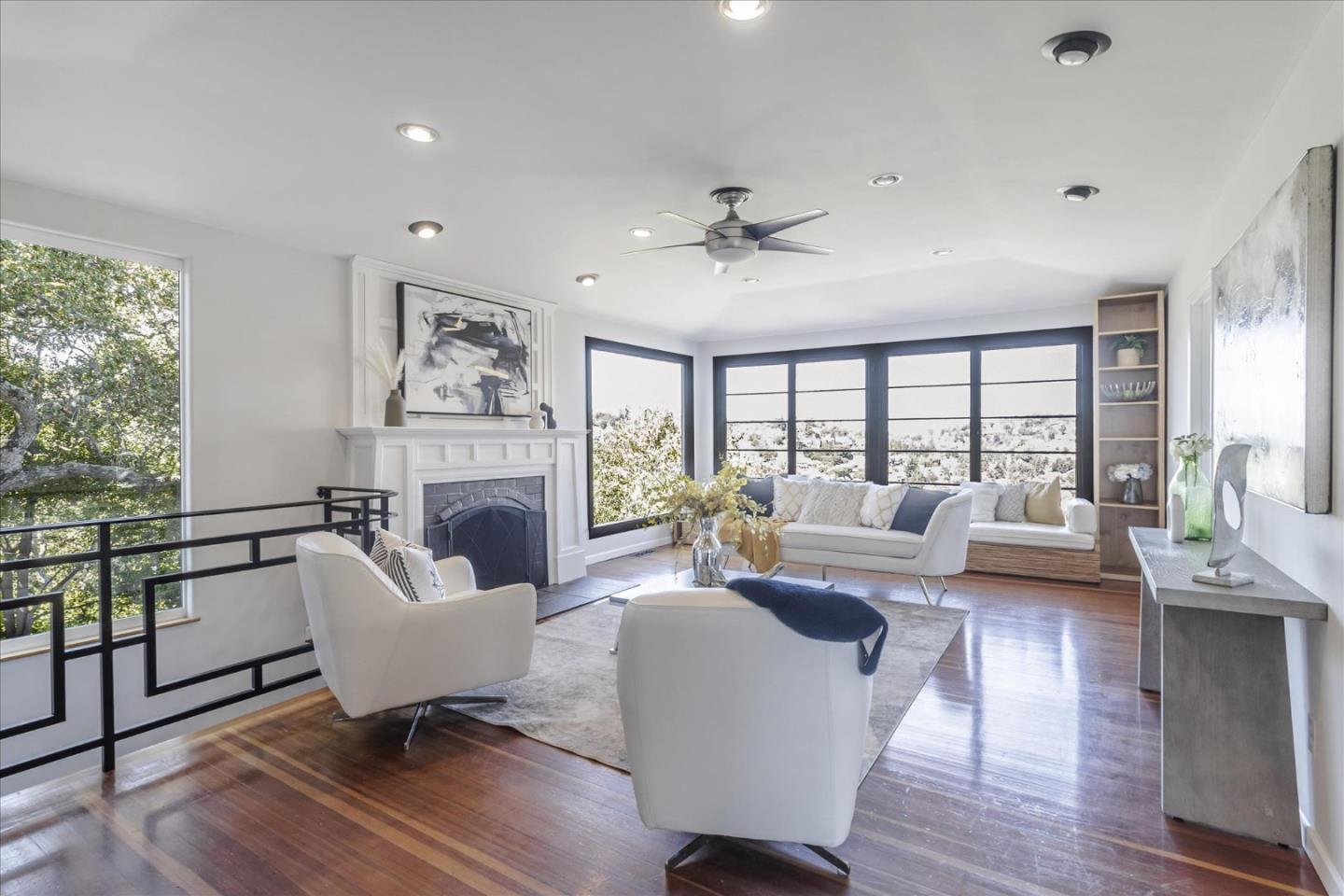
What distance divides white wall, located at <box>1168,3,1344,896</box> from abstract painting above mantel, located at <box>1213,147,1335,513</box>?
3 cm

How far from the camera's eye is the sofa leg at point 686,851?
2.00 metres

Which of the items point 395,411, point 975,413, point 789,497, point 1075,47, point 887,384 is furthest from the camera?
point 887,384

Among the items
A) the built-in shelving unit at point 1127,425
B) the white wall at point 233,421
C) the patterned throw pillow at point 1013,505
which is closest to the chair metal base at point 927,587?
the patterned throw pillow at point 1013,505

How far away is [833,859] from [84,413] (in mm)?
3917

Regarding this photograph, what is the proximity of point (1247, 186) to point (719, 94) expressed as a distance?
7.56 ft

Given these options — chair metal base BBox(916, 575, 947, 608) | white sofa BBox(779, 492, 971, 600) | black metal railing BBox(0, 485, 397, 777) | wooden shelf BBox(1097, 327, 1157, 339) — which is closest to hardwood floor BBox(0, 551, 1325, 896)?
black metal railing BBox(0, 485, 397, 777)

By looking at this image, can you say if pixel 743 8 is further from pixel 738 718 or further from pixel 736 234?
pixel 738 718

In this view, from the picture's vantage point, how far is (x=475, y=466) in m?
5.04

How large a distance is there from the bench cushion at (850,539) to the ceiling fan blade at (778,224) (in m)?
2.79

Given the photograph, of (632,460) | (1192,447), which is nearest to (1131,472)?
(1192,447)

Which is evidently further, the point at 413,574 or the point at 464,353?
the point at 464,353

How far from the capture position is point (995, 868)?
78.2 inches

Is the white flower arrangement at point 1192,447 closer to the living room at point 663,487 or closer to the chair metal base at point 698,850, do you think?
the living room at point 663,487

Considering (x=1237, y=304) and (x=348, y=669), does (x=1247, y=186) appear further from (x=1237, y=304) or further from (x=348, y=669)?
(x=348, y=669)
